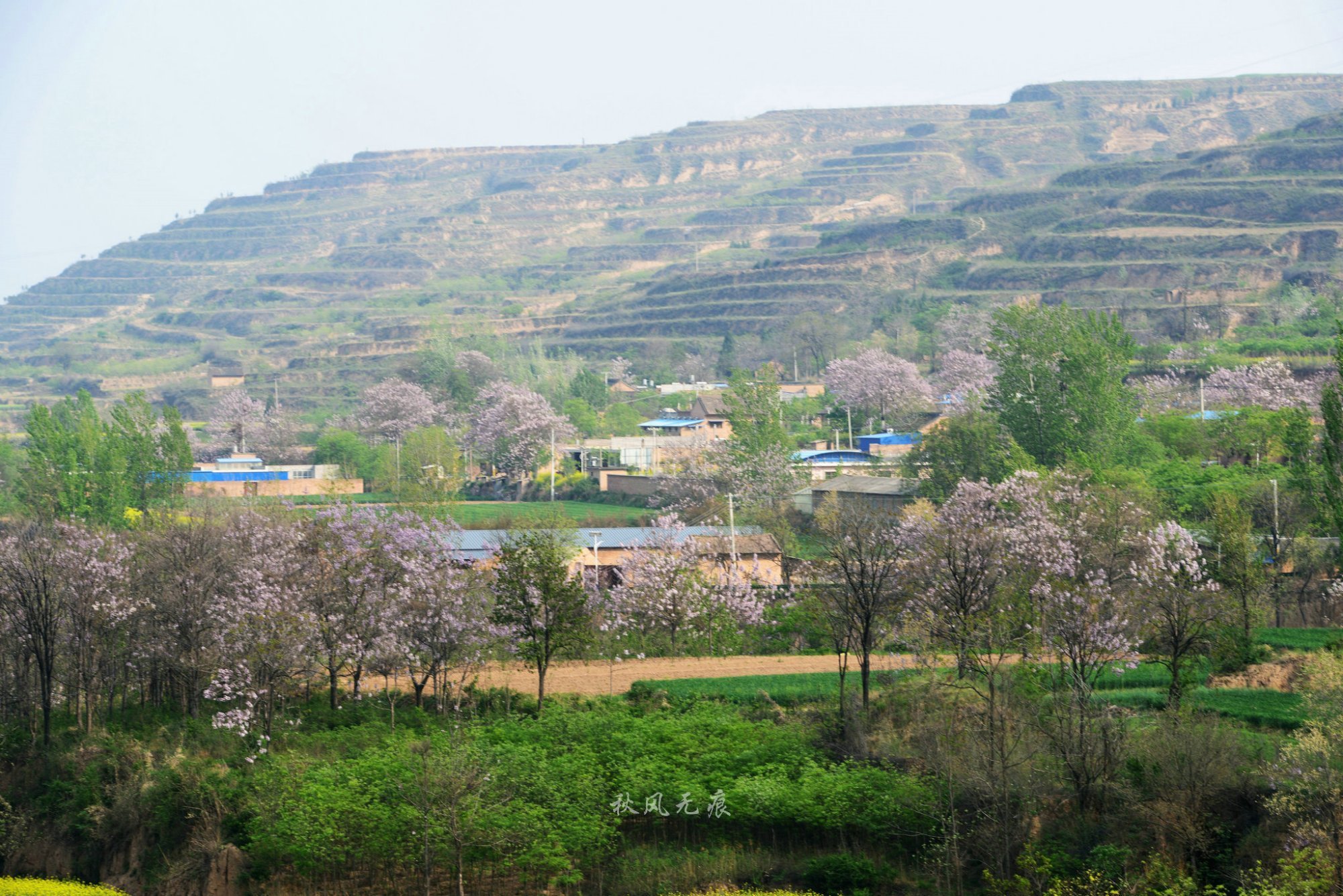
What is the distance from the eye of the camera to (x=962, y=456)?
47406mm

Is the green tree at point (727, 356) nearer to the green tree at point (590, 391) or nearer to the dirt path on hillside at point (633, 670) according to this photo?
the green tree at point (590, 391)

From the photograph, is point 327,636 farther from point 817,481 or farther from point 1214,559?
point 817,481

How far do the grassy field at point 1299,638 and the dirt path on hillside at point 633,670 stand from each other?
7.17 m

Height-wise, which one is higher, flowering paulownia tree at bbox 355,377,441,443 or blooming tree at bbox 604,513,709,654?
Result: flowering paulownia tree at bbox 355,377,441,443

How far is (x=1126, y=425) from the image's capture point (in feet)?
158

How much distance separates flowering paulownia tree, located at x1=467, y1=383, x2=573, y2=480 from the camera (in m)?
71.4

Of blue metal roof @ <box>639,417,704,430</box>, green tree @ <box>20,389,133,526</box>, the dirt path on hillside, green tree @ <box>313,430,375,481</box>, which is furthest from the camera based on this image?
blue metal roof @ <box>639,417,704,430</box>

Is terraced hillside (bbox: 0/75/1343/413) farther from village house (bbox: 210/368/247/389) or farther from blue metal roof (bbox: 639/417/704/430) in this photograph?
blue metal roof (bbox: 639/417/704/430)

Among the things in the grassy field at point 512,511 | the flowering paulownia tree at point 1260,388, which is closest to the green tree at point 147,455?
the grassy field at point 512,511

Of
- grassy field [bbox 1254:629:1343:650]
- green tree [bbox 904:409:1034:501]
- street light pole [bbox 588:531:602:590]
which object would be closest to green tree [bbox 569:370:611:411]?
green tree [bbox 904:409:1034:501]

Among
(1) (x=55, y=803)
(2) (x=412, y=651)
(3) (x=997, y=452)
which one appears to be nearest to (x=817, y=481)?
(3) (x=997, y=452)

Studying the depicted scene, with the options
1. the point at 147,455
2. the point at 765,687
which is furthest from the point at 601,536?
the point at 147,455

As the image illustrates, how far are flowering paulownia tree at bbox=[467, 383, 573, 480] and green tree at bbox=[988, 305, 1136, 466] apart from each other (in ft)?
87.0

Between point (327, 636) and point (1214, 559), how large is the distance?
66.0ft
